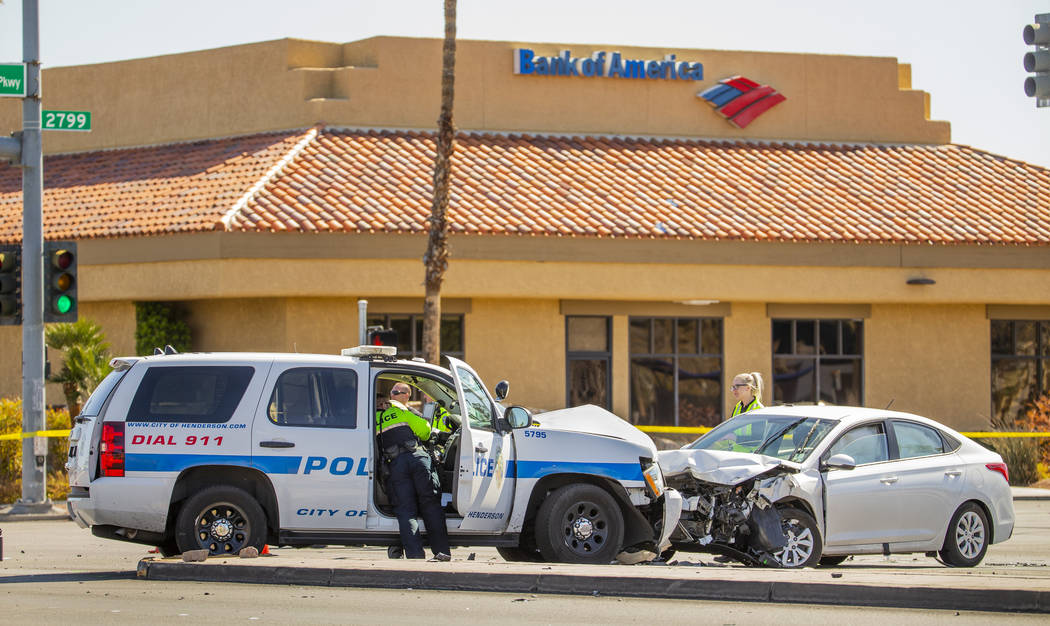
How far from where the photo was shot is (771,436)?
508 inches

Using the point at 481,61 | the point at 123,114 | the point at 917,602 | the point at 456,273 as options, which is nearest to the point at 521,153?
the point at 481,61

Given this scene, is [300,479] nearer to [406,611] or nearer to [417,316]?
[406,611]

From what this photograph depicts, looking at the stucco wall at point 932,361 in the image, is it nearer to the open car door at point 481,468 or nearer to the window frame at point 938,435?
the window frame at point 938,435

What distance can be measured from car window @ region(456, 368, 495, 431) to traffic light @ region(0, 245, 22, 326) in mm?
8030

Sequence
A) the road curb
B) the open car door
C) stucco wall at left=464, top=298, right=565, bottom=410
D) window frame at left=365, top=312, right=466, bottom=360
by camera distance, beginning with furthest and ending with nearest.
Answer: stucco wall at left=464, top=298, right=565, bottom=410
window frame at left=365, top=312, right=466, bottom=360
the open car door
the road curb

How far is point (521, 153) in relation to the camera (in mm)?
29438

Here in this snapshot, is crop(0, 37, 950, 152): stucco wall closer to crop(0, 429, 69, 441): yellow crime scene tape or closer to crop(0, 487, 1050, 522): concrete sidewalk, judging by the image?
crop(0, 429, 69, 441): yellow crime scene tape

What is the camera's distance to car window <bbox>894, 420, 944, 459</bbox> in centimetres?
1303

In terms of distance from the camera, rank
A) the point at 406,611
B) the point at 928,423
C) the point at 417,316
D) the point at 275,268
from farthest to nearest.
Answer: the point at 417,316 → the point at 275,268 → the point at 928,423 → the point at 406,611

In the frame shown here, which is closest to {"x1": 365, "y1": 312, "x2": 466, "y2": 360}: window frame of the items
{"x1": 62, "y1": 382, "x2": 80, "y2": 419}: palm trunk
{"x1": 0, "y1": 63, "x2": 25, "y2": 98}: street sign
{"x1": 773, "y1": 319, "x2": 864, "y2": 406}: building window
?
{"x1": 62, "y1": 382, "x2": 80, "y2": 419}: palm trunk

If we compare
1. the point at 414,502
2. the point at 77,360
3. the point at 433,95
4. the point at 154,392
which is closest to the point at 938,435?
the point at 414,502

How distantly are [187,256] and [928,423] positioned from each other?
51.5ft

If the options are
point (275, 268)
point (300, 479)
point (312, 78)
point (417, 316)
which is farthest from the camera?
point (312, 78)

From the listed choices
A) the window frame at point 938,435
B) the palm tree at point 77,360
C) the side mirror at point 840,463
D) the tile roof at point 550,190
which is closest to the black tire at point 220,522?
the side mirror at point 840,463
